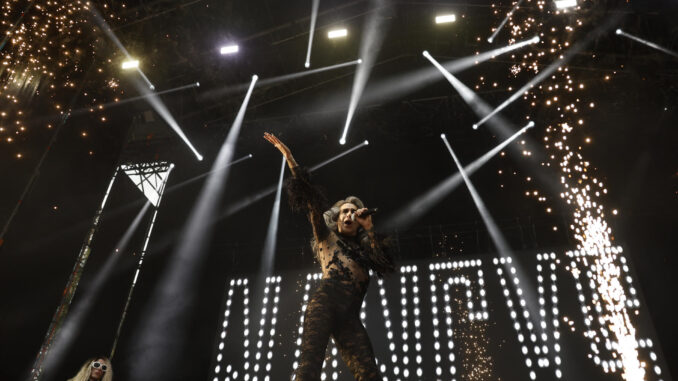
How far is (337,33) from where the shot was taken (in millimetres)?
5559

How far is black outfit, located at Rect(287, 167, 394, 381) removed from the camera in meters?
1.75

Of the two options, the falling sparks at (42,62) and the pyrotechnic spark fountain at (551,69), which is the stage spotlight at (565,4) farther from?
the falling sparks at (42,62)

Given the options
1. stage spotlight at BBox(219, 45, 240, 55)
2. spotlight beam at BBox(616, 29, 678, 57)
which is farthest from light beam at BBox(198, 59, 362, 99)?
spotlight beam at BBox(616, 29, 678, 57)

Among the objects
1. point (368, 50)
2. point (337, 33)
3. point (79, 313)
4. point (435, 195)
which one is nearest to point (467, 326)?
point (435, 195)

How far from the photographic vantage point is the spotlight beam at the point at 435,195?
6152mm

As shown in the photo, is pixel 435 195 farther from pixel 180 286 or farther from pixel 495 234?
pixel 180 286

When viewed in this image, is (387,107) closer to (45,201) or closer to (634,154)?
(634,154)

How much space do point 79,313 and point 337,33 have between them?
472 cm

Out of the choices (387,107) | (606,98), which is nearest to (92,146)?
(387,107)

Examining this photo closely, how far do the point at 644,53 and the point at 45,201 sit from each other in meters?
6.80

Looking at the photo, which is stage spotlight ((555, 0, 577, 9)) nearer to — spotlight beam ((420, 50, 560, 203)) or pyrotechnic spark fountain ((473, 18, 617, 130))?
pyrotechnic spark fountain ((473, 18, 617, 130))

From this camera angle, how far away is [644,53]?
5211mm

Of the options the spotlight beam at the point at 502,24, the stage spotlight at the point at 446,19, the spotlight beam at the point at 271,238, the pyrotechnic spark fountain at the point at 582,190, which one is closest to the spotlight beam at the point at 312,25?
the stage spotlight at the point at 446,19

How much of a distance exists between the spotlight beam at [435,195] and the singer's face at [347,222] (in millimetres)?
3967
